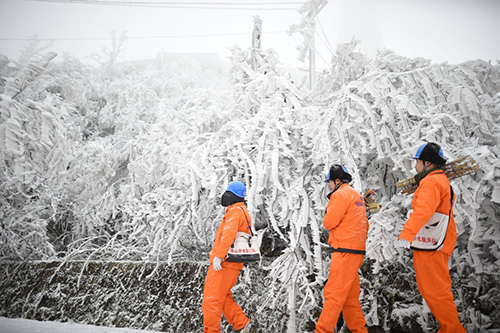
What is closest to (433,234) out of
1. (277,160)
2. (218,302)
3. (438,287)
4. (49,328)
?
(438,287)

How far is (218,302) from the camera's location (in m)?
2.59

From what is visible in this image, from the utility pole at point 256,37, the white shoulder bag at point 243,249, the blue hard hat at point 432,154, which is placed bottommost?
the white shoulder bag at point 243,249

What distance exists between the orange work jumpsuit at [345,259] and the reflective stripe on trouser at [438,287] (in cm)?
42

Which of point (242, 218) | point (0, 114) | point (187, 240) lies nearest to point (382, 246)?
point (242, 218)

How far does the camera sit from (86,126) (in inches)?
286

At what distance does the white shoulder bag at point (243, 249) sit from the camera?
8.64 ft

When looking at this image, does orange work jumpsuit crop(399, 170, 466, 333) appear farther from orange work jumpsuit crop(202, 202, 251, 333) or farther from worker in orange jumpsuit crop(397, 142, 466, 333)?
orange work jumpsuit crop(202, 202, 251, 333)

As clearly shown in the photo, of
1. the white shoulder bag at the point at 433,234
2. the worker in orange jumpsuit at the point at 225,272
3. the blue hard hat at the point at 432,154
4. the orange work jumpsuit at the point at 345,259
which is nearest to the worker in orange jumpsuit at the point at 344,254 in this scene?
the orange work jumpsuit at the point at 345,259

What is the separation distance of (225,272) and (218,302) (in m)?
0.24

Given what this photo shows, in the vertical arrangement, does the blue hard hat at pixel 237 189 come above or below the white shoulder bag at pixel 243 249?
above

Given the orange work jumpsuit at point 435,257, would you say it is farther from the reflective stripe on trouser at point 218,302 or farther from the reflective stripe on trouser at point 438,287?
the reflective stripe on trouser at point 218,302

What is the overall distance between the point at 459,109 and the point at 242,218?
2092 mm

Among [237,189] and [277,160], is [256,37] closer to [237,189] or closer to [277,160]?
[277,160]

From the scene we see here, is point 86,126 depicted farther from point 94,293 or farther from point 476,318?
point 476,318
